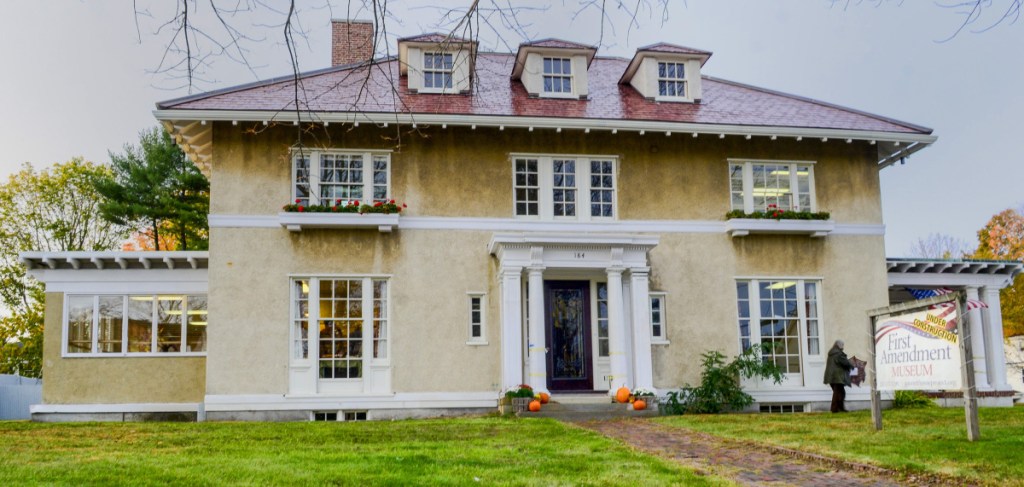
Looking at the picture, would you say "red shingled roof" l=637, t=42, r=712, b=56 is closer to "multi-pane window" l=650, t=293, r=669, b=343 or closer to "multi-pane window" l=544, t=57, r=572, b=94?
"multi-pane window" l=544, t=57, r=572, b=94

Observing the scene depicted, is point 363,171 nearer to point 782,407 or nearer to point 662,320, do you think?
point 662,320

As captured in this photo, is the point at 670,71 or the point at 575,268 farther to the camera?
the point at 670,71

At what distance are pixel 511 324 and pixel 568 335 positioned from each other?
188 cm

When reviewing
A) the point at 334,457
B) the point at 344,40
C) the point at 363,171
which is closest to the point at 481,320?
the point at 363,171

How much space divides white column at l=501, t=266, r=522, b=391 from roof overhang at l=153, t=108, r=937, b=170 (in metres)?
2.98

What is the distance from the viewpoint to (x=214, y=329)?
1706cm

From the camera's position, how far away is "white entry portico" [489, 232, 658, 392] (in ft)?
55.2

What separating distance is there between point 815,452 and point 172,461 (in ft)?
21.4

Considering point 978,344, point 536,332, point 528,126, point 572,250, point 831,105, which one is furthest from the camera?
point 831,105

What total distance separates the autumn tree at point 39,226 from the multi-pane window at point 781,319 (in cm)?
3057

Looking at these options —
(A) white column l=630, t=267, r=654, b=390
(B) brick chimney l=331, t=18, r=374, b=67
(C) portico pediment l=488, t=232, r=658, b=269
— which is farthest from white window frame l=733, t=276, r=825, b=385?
(B) brick chimney l=331, t=18, r=374, b=67

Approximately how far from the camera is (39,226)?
39875 millimetres

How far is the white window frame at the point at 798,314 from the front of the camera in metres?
18.5

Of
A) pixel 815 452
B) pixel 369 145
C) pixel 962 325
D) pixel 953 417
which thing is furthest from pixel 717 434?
pixel 369 145
